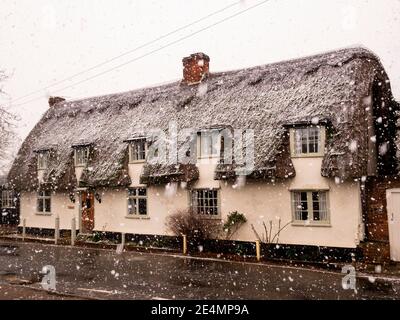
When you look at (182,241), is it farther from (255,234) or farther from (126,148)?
(126,148)

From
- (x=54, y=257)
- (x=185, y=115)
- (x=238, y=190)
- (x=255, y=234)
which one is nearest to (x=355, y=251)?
(x=255, y=234)

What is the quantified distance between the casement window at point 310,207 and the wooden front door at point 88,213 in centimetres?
1248

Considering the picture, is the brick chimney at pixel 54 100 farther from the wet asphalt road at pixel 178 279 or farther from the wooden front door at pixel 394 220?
the wooden front door at pixel 394 220

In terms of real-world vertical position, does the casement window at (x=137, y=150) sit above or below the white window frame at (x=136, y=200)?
above

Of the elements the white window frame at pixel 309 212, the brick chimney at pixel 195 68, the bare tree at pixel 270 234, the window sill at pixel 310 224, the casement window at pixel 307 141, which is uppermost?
the brick chimney at pixel 195 68

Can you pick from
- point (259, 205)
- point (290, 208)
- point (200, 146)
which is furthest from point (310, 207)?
point (200, 146)

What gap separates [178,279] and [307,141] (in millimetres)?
7889

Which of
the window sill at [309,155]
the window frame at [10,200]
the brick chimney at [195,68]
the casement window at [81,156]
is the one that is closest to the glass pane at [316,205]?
the window sill at [309,155]

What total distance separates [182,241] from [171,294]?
8326 millimetres

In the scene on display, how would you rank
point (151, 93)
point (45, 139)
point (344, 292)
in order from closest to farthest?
1. point (344, 292)
2. point (151, 93)
3. point (45, 139)

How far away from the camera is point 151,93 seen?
24.7 metres

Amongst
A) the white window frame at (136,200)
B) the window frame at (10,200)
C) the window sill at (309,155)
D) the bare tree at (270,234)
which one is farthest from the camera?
the window frame at (10,200)

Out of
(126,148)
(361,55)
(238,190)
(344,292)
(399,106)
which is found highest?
(361,55)

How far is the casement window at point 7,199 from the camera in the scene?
32.3 metres
